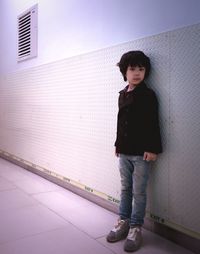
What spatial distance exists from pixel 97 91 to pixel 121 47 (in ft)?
1.55

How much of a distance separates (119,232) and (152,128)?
77 cm

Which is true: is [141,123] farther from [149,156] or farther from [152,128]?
[149,156]

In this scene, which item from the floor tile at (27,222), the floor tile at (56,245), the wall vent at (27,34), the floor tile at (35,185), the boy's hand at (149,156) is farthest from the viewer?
the wall vent at (27,34)

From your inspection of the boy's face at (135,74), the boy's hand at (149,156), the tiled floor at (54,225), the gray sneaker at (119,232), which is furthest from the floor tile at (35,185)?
the boy's face at (135,74)

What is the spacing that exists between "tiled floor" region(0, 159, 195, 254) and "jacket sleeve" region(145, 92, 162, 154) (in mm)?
662

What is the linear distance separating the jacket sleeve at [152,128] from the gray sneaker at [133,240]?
1.82 feet

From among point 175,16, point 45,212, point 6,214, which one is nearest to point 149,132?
point 175,16

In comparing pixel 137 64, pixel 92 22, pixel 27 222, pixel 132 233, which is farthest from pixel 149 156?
pixel 92 22

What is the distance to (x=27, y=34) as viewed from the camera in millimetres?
3787

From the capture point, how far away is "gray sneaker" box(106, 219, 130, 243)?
1.92 m

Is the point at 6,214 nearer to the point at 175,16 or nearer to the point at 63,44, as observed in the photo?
the point at 63,44

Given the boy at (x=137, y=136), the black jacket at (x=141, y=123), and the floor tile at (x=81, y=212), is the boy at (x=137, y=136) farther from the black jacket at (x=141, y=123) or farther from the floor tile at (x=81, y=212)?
the floor tile at (x=81, y=212)

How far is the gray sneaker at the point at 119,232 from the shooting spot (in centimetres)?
192

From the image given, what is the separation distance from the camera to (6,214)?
233 centimetres
